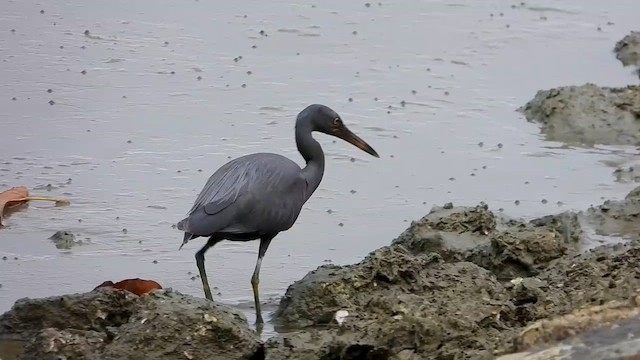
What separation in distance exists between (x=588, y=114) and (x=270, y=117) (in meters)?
2.71

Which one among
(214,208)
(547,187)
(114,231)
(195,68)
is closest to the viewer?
(214,208)

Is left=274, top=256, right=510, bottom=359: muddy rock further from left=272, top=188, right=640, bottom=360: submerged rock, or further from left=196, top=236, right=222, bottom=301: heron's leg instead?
left=196, top=236, right=222, bottom=301: heron's leg

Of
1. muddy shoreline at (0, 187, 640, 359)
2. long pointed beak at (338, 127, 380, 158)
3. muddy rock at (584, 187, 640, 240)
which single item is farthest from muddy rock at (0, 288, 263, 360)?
muddy rock at (584, 187, 640, 240)

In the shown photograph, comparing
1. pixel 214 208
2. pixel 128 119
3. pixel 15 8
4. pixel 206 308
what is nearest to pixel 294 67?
pixel 128 119

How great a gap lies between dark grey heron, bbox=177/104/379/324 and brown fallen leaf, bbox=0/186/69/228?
183cm

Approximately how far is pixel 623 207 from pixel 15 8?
733cm

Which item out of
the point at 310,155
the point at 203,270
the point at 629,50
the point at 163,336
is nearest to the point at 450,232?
the point at 310,155

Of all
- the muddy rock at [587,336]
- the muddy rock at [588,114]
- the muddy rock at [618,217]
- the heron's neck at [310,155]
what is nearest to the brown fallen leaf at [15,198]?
the heron's neck at [310,155]

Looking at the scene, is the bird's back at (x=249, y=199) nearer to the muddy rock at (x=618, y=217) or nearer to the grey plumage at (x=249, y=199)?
the grey plumage at (x=249, y=199)

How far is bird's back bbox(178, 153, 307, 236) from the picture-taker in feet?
28.3

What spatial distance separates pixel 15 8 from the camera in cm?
1517

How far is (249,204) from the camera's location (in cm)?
873

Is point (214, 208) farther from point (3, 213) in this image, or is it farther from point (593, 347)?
point (593, 347)

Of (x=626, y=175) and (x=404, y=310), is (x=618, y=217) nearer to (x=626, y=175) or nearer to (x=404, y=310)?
(x=626, y=175)
